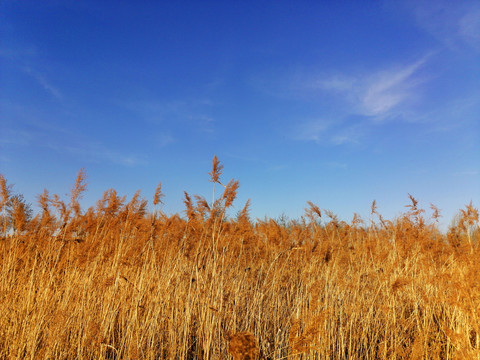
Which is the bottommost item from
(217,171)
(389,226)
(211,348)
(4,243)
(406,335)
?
(211,348)

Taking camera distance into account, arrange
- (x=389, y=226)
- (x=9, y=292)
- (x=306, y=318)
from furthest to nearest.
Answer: (x=389, y=226)
(x=9, y=292)
(x=306, y=318)

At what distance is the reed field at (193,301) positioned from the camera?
3.02 m

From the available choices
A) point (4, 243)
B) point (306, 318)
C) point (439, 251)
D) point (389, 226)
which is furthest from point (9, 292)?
point (389, 226)

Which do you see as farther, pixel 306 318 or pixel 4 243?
pixel 4 243

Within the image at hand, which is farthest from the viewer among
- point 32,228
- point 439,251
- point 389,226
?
point 389,226

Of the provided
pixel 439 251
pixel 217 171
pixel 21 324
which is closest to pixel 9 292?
pixel 21 324

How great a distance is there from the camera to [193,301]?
3369 mm

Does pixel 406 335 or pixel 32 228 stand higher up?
pixel 32 228

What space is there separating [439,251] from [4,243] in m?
8.46

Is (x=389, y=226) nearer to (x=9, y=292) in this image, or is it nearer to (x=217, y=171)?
(x=217, y=171)

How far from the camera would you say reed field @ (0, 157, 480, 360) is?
3020 millimetres

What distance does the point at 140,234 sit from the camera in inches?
224

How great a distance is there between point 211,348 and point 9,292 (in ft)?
8.96

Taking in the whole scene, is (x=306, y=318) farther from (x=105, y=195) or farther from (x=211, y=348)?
(x=105, y=195)
